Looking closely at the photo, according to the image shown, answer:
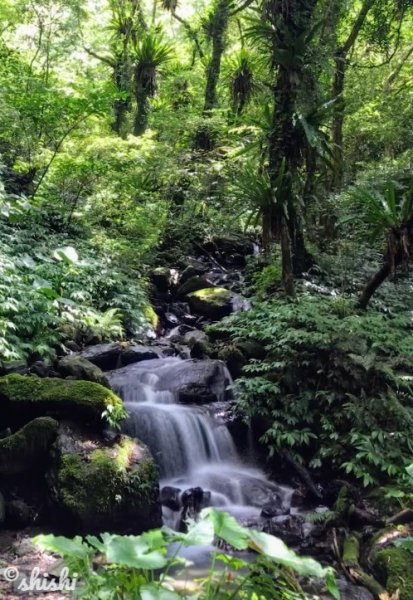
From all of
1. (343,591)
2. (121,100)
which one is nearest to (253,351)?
(343,591)

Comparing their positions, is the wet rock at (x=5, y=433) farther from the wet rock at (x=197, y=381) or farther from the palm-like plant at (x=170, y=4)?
the palm-like plant at (x=170, y=4)

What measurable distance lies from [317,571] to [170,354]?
7547 mm

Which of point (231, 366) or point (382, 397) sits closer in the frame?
point (382, 397)

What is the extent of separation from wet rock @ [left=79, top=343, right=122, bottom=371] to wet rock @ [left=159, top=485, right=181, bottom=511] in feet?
9.05

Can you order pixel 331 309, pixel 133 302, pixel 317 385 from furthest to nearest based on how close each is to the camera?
pixel 133 302 < pixel 331 309 < pixel 317 385

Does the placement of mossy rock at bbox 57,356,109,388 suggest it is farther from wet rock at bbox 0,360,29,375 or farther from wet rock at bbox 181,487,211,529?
wet rock at bbox 181,487,211,529

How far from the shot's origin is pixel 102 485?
15.7 ft

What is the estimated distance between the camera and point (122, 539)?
1294 millimetres

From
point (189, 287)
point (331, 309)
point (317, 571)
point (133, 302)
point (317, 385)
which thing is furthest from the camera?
point (189, 287)

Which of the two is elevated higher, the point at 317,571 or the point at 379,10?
the point at 379,10

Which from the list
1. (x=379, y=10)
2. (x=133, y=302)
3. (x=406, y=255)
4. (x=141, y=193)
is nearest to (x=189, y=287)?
(x=133, y=302)

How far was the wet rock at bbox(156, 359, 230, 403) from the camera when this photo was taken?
725 centimetres

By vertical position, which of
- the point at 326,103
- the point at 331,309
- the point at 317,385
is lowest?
the point at 317,385

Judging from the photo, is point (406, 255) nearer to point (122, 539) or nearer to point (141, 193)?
point (122, 539)
